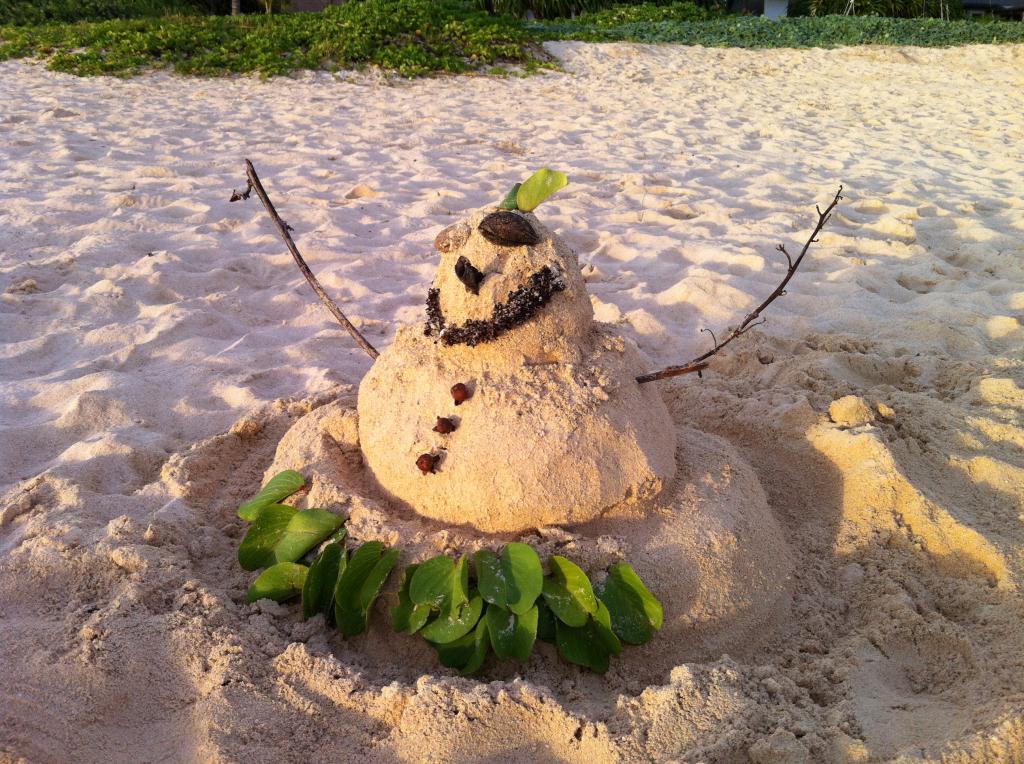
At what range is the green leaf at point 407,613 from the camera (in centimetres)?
170

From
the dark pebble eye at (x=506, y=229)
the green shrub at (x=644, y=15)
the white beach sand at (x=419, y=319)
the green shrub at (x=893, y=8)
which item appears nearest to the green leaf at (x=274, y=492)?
the white beach sand at (x=419, y=319)

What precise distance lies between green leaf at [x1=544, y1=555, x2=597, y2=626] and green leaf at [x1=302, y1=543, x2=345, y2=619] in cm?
51

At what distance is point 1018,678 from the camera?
1542 millimetres

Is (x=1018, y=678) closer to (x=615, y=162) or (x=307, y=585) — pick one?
(x=307, y=585)

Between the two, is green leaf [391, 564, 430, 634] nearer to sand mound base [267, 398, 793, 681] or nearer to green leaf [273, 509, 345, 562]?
sand mound base [267, 398, 793, 681]

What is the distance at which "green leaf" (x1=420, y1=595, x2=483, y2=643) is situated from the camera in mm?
1661

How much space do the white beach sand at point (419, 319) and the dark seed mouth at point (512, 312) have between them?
2.51ft

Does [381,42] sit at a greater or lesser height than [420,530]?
greater

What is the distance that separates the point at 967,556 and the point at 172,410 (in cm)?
258

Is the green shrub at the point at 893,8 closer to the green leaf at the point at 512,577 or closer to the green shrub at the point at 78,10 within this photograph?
the green shrub at the point at 78,10

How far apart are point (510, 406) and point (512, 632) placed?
1.73ft

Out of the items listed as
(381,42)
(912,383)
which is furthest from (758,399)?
(381,42)

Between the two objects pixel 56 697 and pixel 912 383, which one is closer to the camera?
pixel 56 697

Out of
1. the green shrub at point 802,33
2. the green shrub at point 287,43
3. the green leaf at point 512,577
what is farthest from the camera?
the green shrub at point 802,33
